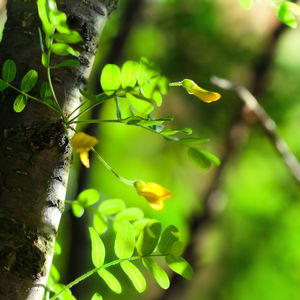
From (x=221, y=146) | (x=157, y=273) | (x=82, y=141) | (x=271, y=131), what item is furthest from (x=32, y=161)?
(x=221, y=146)

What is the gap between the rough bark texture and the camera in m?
0.39

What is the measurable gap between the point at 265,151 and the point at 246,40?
590 millimetres

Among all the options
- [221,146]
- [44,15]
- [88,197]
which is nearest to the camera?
[44,15]

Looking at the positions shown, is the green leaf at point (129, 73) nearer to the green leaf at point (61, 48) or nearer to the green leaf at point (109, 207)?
the green leaf at point (61, 48)

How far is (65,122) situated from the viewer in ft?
1.37

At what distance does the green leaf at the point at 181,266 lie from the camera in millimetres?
434

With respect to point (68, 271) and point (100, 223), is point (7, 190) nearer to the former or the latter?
point (100, 223)

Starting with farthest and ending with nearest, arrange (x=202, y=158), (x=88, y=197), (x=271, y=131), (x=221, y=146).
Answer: (x=221, y=146) < (x=271, y=131) < (x=88, y=197) < (x=202, y=158)

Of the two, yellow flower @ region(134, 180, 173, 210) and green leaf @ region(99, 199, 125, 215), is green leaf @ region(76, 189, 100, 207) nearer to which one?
green leaf @ region(99, 199, 125, 215)

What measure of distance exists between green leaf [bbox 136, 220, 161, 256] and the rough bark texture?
8cm

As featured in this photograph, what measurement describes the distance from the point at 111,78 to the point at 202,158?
0.39 ft

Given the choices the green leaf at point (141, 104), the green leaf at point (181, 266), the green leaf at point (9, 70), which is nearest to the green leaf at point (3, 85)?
the green leaf at point (9, 70)

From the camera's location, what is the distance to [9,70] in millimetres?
416

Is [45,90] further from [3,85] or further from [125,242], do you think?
[125,242]
